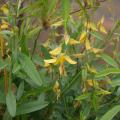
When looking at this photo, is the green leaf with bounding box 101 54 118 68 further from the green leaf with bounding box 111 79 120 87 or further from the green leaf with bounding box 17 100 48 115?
the green leaf with bounding box 17 100 48 115

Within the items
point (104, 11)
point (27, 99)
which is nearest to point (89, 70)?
point (27, 99)

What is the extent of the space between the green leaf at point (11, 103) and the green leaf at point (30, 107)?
4cm

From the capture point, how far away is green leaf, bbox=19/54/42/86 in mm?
848

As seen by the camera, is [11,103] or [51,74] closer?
[11,103]

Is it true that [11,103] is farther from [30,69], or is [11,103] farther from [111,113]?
[111,113]

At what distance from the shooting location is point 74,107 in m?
0.98

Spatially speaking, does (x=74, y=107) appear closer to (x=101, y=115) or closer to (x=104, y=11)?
(x=101, y=115)

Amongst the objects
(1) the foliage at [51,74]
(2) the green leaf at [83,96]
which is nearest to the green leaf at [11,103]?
(1) the foliage at [51,74]

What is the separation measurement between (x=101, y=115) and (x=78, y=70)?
0.11m

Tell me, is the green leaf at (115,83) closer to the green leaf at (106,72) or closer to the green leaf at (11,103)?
the green leaf at (106,72)

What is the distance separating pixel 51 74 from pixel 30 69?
12 centimetres

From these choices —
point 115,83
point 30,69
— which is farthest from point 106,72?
point 30,69

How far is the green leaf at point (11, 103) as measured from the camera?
84 centimetres

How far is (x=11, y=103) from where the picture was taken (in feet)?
2.83
